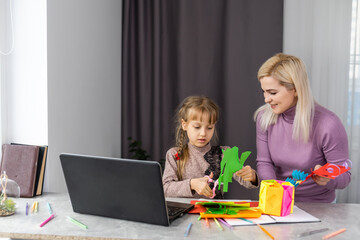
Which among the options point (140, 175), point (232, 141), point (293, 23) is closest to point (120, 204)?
point (140, 175)

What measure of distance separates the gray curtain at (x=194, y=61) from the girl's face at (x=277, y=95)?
2.59 ft

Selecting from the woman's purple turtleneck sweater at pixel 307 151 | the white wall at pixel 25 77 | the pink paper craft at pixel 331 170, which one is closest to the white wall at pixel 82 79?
the white wall at pixel 25 77

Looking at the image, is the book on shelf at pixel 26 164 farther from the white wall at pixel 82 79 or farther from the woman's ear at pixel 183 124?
the woman's ear at pixel 183 124

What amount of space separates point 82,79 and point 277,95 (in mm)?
1056

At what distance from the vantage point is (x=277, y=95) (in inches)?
68.3

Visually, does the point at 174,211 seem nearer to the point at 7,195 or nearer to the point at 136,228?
the point at 136,228

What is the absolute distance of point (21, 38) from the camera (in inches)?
65.1

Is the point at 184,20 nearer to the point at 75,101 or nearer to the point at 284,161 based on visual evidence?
the point at 75,101

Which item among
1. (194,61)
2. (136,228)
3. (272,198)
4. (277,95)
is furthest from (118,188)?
(194,61)

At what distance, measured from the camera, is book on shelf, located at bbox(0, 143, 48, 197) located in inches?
61.1

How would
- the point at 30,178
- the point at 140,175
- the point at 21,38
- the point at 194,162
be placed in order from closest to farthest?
the point at 140,175 < the point at 30,178 < the point at 21,38 < the point at 194,162

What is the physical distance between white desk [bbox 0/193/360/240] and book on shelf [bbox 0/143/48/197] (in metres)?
0.26

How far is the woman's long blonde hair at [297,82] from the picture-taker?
1716 millimetres

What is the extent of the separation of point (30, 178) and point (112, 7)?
140 cm
